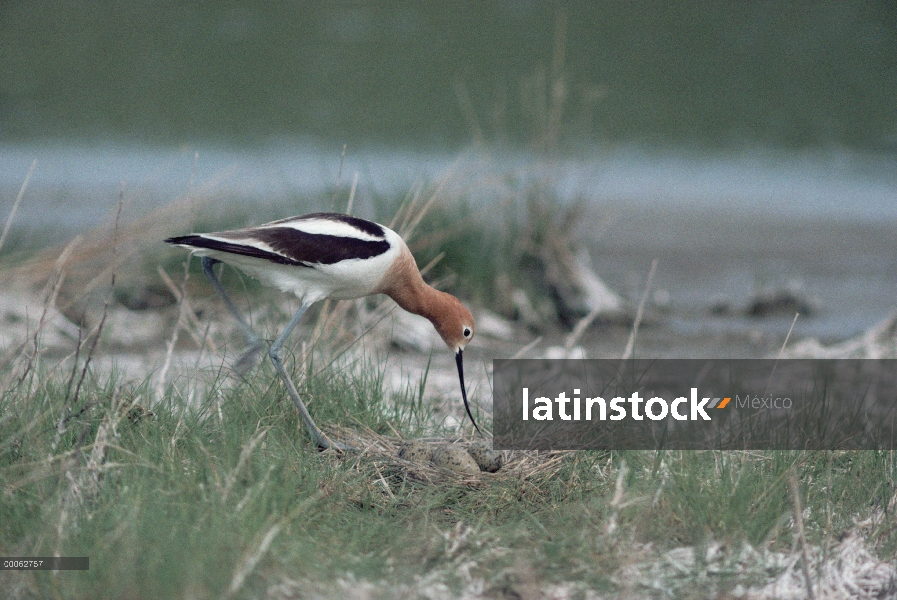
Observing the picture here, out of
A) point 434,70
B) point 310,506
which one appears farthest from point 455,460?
point 434,70

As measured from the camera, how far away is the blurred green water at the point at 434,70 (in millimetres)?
14219

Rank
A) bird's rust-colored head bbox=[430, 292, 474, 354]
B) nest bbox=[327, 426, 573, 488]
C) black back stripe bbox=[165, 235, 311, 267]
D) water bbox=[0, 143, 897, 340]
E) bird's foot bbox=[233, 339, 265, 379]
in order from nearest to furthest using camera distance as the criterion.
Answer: nest bbox=[327, 426, 573, 488] < black back stripe bbox=[165, 235, 311, 267] < bird's foot bbox=[233, 339, 265, 379] < bird's rust-colored head bbox=[430, 292, 474, 354] < water bbox=[0, 143, 897, 340]

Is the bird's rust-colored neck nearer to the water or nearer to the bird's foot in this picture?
the bird's foot

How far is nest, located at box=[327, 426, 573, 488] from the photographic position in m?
3.70

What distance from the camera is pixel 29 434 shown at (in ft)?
11.2

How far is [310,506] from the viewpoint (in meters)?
3.35

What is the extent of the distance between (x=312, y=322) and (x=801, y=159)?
31.3 ft

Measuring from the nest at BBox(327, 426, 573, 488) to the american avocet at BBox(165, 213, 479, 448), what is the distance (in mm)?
158

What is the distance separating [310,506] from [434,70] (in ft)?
46.0

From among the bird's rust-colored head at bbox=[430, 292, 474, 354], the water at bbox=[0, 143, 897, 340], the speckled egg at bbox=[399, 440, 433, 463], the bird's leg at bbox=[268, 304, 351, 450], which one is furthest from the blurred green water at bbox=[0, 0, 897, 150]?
the speckled egg at bbox=[399, 440, 433, 463]

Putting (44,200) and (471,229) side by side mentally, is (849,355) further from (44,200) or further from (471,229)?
(44,200)

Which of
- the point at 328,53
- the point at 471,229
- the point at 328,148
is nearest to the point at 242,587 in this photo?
the point at 471,229

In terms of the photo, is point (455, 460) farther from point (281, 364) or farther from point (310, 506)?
point (281, 364)

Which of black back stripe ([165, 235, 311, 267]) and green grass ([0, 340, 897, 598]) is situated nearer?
green grass ([0, 340, 897, 598])
